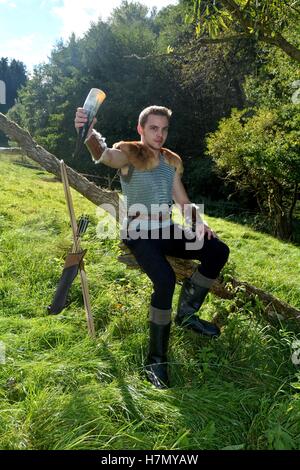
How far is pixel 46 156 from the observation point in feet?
15.5

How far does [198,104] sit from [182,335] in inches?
988

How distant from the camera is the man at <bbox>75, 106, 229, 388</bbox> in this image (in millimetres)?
3098

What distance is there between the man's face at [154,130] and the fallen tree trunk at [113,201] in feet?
3.50

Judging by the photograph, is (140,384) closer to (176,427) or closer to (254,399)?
(176,427)

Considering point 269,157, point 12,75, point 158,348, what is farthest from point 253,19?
point 12,75

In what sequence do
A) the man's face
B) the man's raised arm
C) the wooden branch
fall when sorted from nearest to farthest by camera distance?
the man's raised arm < the man's face < the wooden branch

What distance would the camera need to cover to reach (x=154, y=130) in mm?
3385

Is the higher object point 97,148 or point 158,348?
point 97,148

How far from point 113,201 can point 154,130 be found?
156 cm

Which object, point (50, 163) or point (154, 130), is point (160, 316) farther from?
point (50, 163)

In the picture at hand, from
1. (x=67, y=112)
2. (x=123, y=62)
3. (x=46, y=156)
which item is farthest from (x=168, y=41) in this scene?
(x=46, y=156)

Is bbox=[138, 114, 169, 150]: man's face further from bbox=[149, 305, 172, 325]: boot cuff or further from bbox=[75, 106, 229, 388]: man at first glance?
bbox=[149, 305, 172, 325]: boot cuff

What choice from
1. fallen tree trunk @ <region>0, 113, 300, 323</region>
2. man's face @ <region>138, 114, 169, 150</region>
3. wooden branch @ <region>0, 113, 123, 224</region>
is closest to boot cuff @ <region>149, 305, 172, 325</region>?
fallen tree trunk @ <region>0, 113, 300, 323</region>

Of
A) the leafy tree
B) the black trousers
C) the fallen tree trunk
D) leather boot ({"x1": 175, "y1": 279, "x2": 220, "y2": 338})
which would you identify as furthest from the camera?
the leafy tree
